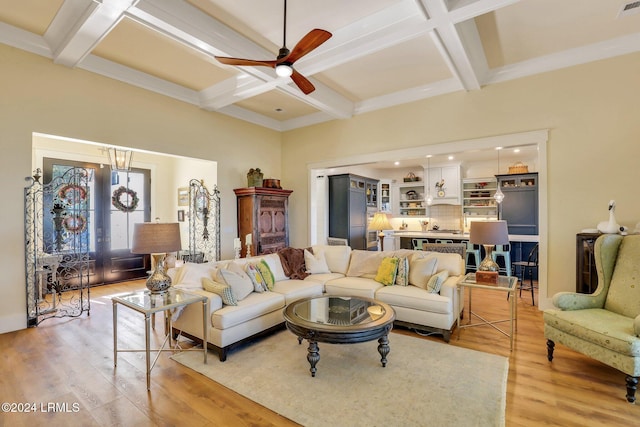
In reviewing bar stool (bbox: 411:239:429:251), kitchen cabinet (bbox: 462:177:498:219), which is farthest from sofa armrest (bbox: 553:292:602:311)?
kitchen cabinet (bbox: 462:177:498:219)

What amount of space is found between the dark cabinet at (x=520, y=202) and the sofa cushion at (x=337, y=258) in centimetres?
467

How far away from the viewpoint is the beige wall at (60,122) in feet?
12.1

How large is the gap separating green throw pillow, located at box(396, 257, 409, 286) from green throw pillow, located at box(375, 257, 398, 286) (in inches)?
2.0

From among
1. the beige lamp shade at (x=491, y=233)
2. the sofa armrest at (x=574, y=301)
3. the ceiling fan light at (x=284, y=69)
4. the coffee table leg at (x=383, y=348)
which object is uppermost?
the ceiling fan light at (x=284, y=69)

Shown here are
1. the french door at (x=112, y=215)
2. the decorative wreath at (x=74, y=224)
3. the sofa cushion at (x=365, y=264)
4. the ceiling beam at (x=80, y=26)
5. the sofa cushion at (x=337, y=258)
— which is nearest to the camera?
the ceiling beam at (x=80, y=26)

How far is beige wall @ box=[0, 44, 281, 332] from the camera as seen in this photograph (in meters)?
3.69

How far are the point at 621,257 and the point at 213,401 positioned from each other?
13.3 ft

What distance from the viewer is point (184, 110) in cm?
538

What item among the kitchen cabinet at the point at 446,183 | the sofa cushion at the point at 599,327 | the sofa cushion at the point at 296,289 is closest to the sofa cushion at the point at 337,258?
the sofa cushion at the point at 296,289

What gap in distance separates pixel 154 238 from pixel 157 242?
0.15 ft

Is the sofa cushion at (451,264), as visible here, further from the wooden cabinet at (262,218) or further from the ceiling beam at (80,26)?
the ceiling beam at (80,26)

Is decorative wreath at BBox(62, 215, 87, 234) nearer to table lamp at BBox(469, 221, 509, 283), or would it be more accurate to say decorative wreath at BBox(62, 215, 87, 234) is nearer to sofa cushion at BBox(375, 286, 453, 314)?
sofa cushion at BBox(375, 286, 453, 314)

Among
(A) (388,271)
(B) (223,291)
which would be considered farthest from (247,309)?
(A) (388,271)

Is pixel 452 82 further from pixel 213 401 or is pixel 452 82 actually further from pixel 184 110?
pixel 213 401
